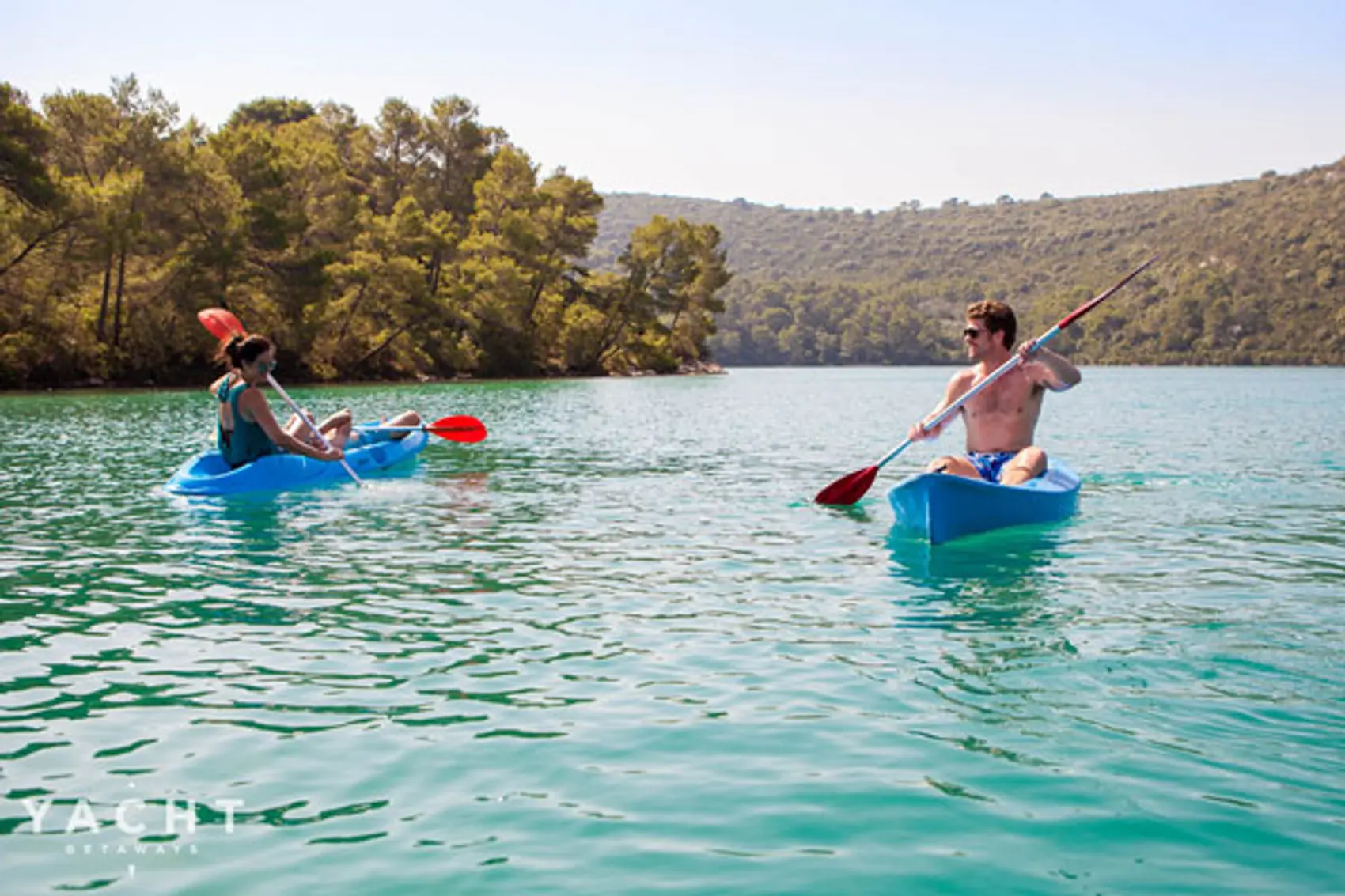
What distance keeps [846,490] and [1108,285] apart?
430 feet

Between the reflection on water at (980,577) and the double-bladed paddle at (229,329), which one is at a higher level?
the double-bladed paddle at (229,329)

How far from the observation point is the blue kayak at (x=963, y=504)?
8953 millimetres

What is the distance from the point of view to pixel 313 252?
172ft

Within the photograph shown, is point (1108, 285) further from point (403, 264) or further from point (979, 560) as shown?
point (979, 560)

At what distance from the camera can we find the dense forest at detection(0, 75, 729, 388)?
4131 cm

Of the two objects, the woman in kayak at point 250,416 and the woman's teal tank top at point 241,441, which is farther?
the woman's teal tank top at point 241,441

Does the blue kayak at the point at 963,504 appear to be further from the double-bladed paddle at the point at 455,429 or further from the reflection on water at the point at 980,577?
the double-bladed paddle at the point at 455,429

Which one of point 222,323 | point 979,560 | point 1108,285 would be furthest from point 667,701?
point 1108,285

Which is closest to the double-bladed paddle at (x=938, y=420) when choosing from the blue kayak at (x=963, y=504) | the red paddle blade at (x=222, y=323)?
the blue kayak at (x=963, y=504)

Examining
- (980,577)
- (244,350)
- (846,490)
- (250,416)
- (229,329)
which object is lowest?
(980,577)

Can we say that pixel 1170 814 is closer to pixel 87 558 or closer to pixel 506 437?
pixel 87 558

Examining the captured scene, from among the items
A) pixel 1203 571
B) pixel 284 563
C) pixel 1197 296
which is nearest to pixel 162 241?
pixel 284 563

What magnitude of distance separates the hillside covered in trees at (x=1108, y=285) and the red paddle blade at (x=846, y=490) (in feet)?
371

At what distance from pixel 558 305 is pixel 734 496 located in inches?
2359
